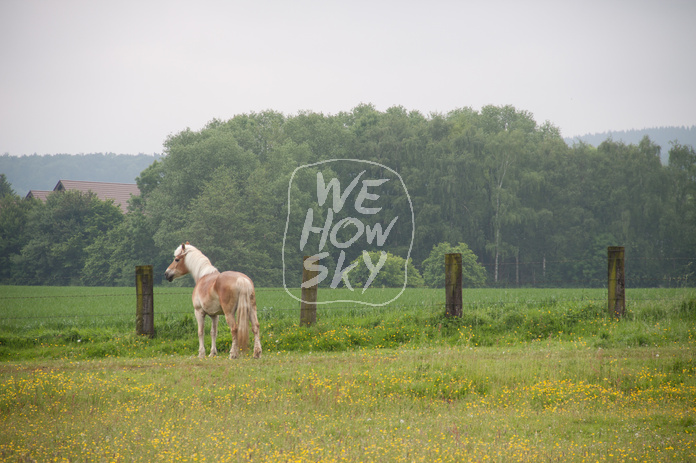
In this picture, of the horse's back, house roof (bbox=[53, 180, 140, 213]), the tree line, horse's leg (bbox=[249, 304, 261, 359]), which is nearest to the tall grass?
horse's leg (bbox=[249, 304, 261, 359])

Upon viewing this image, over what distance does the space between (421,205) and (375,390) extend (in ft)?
179

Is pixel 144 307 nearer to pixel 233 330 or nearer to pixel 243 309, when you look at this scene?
pixel 233 330

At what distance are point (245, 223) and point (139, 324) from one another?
124 feet

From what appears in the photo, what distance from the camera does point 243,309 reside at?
11.9 metres

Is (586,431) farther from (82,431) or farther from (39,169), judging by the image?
(39,169)

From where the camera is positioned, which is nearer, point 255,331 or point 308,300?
point 255,331

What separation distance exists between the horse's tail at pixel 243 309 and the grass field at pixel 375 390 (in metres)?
0.46

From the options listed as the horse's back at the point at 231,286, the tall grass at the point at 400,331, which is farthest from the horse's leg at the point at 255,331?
the tall grass at the point at 400,331

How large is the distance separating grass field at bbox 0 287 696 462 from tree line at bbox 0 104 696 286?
37.6 meters

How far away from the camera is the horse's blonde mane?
44.1 ft

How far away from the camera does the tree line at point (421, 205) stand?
179 ft

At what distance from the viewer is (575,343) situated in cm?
A: 1218

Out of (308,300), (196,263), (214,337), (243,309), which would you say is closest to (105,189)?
(196,263)

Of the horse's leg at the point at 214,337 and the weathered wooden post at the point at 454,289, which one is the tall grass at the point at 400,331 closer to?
the weathered wooden post at the point at 454,289
